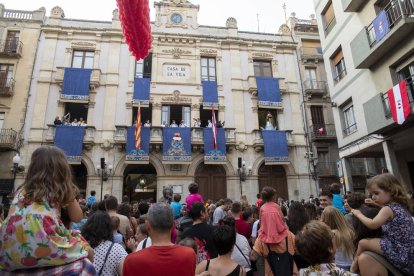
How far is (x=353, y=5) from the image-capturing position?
13828 mm

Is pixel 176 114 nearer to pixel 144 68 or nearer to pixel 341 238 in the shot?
pixel 144 68

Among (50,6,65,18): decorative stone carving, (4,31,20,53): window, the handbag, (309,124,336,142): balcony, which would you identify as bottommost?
the handbag

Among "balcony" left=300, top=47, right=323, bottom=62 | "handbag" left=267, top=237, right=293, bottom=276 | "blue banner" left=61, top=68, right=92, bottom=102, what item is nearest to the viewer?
"handbag" left=267, top=237, right=293, bottom=276

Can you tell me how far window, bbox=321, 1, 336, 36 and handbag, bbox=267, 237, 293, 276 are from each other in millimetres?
16310

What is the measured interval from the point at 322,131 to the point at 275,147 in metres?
4.09

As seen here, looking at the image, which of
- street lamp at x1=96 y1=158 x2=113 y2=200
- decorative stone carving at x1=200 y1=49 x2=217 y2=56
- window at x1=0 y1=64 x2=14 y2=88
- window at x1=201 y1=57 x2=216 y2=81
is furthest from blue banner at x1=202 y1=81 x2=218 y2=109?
window at x1=0 y1=64 x2=14 y2=88

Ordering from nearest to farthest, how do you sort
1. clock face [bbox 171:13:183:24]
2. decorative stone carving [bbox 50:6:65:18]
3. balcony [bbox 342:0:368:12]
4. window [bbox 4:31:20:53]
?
balcony [bbox 342:0:368:12], window [bbox 4:31:20:53], decorative stone carving [bbox 50:6:65:18], clock face [bbox 171:13:183:24]

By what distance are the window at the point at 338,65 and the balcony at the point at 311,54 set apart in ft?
17.8

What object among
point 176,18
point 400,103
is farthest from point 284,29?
point 400,103

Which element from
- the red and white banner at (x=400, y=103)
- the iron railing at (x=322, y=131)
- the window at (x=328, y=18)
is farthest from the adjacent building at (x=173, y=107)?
the red and white banner at (x=400, y=103)

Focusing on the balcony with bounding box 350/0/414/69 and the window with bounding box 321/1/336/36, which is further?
the window with bounding box 321/1/336/36

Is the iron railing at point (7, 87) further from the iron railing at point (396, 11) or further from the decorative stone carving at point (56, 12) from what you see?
the iron railing at point (396, 11)

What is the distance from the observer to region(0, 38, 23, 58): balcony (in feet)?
60.9

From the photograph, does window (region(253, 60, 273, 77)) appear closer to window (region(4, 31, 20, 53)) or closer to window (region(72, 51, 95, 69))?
window (region(72, 51, 95, 69))
